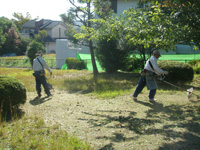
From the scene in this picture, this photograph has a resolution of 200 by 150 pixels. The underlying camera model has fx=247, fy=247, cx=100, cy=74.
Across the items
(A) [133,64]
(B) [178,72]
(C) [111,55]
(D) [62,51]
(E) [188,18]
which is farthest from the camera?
(D) [62,51]

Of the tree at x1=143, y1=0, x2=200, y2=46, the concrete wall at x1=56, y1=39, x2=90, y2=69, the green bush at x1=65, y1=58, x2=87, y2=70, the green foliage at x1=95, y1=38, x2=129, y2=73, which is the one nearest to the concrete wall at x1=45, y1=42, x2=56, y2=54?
Result: the concrete wall at x1=56, y1=39, x2=90, y2=69

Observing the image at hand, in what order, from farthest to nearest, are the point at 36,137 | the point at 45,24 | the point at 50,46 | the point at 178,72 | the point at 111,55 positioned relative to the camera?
the point at 45,24
the point at 50,46
the point at 111,55
the point at 178,72
the point at 36,137

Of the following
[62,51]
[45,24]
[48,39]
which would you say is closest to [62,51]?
[62,51]

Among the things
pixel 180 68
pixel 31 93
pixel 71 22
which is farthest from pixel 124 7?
pixel 31 93

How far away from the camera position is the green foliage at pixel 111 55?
54.2 feet

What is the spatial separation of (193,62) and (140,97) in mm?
9634

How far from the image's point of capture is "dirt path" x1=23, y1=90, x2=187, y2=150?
4.87 m

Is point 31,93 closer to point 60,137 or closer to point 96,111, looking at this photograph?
point 96,111

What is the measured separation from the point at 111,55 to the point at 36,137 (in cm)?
1216

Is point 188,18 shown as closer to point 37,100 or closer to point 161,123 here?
point 161,123

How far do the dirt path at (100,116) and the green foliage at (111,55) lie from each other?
7375 mm

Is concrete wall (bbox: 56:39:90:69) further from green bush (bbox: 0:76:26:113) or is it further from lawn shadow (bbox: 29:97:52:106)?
green bush (bbox: 0:76:26:113)

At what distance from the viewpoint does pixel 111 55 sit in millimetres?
16594

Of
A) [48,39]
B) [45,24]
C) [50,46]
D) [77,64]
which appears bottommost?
[77,64]
